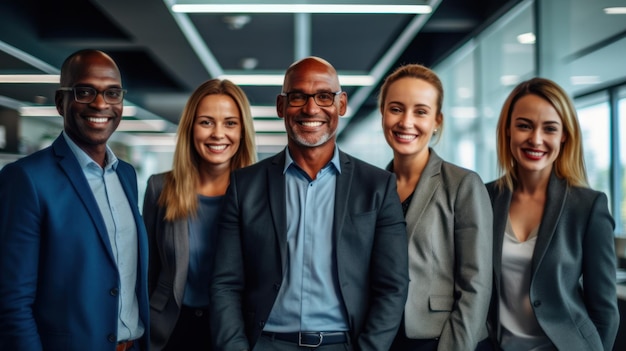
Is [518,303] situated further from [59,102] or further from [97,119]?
[59,102]

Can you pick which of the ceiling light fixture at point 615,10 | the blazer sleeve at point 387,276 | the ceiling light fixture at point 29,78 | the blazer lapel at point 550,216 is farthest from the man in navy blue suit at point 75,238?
the ceiling light fixture at point 29,78

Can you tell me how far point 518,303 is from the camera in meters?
2.22

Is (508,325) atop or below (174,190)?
below

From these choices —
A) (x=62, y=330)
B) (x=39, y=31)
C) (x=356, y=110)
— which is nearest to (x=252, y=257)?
(x=62, y=330)

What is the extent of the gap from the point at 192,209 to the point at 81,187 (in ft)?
2.24

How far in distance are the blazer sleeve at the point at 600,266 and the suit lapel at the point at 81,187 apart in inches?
70.2

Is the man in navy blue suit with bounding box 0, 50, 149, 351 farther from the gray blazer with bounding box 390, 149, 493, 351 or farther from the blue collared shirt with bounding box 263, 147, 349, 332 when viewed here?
the gray blazer with bounding box 390, 149, 493, 351

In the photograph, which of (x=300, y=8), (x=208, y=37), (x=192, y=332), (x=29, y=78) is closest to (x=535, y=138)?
(x=192, y=332)

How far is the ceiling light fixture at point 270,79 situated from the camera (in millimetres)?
9961

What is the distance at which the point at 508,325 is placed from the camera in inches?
87.6

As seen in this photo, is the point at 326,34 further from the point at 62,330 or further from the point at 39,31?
the point at 62,330

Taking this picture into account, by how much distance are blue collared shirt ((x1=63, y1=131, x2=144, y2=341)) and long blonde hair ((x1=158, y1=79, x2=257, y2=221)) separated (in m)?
0.41

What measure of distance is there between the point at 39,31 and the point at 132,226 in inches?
245

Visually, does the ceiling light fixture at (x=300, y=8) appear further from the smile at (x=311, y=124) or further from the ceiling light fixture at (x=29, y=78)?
the smile at (x=311, y=124)
